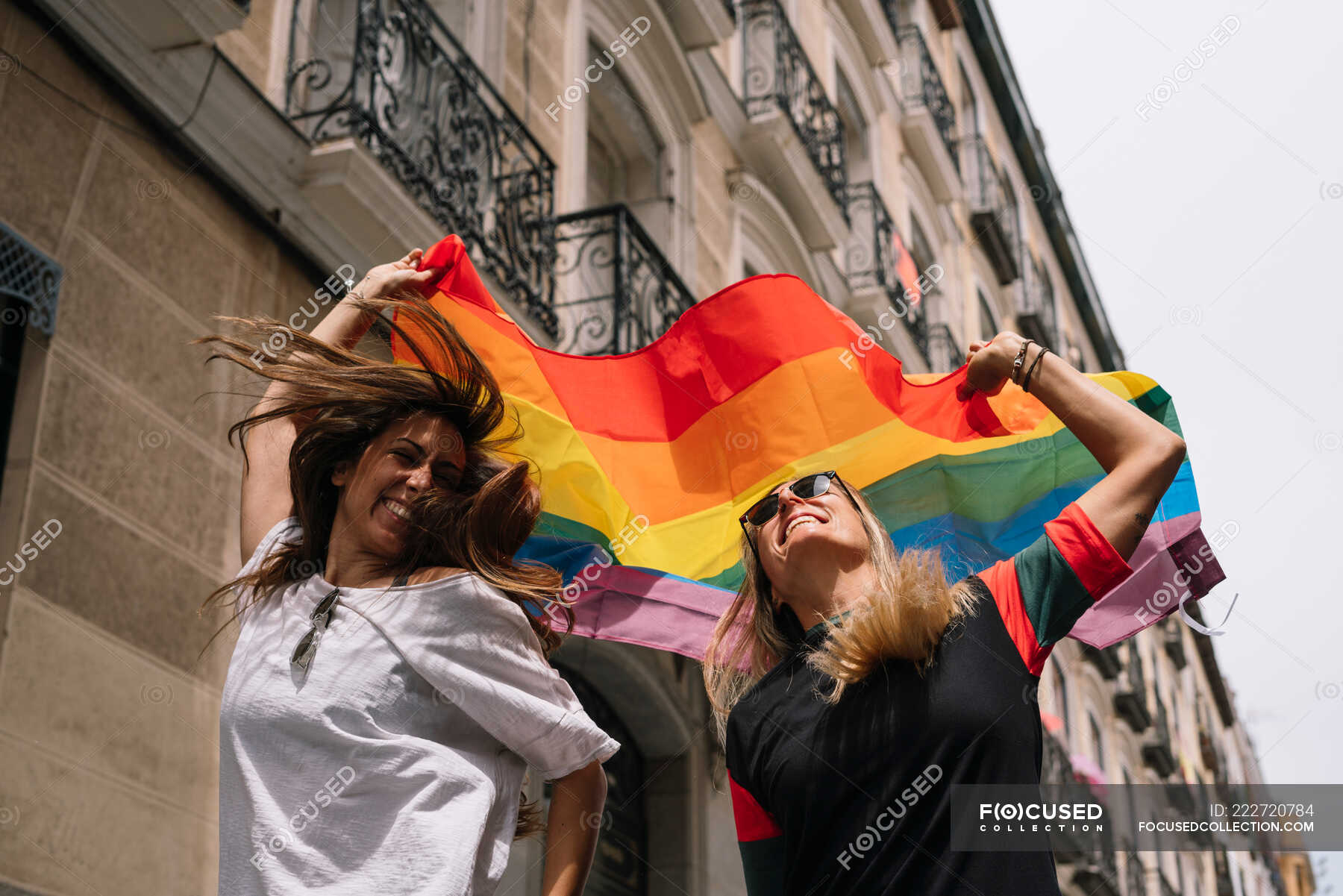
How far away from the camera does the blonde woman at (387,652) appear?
2.52 metres

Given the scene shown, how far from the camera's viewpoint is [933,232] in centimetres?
1950

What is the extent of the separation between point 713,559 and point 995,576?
1.27m

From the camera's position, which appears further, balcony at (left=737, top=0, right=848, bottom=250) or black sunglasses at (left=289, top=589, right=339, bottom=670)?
balcony at (left=737, top=0, right=848, bottom=250)

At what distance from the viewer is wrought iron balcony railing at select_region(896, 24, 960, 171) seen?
19.3 m

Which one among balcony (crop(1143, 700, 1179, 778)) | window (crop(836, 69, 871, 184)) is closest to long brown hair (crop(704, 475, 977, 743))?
window (crop(836, 69, 871, 184))

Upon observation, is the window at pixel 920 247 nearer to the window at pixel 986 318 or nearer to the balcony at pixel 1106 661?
the window at pixel 986 318

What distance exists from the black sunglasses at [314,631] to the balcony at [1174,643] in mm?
30366

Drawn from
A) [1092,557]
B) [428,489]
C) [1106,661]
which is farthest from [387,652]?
[1106,661]

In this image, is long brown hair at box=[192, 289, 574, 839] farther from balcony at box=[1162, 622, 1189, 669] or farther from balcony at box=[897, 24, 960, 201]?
balcony at box=[1162, 622, 1189, 669]

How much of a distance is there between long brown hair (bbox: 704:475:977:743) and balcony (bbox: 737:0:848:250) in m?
9.67

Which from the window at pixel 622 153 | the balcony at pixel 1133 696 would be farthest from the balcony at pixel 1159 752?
the window at pixel 622 153

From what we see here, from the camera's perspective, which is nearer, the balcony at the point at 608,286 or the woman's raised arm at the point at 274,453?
the woman's raised arm at the point at 274,453

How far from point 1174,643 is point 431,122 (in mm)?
27067

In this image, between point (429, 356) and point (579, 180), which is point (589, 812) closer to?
point (429, 356)
